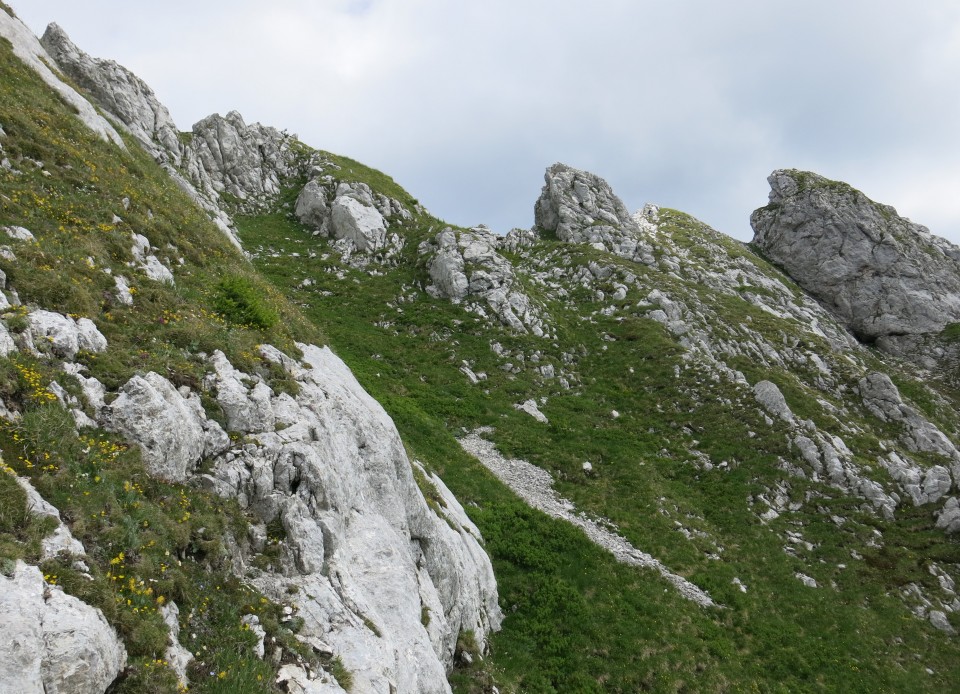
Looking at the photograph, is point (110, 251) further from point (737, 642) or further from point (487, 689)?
point (737, 642)

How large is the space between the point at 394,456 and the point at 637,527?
15.9 m

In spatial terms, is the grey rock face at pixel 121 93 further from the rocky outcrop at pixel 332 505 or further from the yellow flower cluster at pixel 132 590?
the yellow flower cluster at pixel 132 590

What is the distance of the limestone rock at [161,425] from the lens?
32.6 feet

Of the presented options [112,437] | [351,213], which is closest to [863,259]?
[351,213]

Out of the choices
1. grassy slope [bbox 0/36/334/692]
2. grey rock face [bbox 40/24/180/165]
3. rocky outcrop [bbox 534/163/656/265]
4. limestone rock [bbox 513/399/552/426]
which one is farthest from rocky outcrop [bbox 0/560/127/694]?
rocky outcrop [bbox 534/163/656/265]

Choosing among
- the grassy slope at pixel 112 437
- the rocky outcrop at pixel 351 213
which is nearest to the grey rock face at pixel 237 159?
the rocky outcrop at pixel 351 213

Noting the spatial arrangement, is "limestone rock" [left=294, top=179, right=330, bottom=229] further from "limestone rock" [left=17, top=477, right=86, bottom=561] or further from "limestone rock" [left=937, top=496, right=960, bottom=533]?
"limestone rock" [left=937, top=496, right=960, bottom=533]

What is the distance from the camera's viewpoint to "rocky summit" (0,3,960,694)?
8.51 meters

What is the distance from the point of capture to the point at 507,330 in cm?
4306

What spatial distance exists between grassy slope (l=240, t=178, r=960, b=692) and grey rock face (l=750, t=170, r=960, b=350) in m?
42.4

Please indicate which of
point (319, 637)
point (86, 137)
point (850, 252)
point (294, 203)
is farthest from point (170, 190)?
point (850, 252)

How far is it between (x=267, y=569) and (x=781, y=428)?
1405 inches

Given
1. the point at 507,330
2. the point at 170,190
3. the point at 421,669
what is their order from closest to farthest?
the point at 421,669 < the point at 170,190 < the point at 507,330

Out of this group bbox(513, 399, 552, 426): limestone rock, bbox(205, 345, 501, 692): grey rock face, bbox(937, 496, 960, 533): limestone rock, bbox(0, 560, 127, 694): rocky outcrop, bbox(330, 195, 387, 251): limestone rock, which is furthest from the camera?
bbox(330, 195, 387, 251): limestone rock
